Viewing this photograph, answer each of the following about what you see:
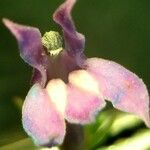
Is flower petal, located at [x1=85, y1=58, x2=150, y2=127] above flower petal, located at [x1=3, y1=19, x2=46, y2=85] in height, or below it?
below

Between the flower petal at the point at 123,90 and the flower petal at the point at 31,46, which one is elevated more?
the flower petal at the point at 31,46

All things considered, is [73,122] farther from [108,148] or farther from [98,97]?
[108,148]

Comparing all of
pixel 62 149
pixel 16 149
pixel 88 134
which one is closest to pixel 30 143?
pixel 16 149

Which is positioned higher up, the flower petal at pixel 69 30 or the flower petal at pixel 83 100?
the flower petal at pixel 69 30
